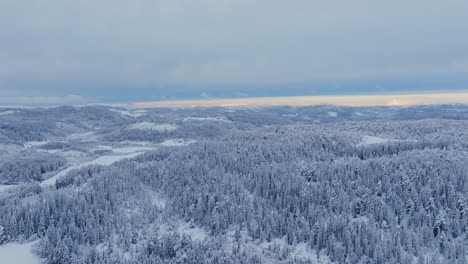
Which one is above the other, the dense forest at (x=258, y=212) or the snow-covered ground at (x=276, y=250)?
the dense forest at (x=258, y=212)

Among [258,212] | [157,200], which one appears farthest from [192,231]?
[157,200]

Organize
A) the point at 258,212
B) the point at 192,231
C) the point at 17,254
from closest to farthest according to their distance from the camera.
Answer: the point at 17,254, the point at 192,231, the point at 258,212

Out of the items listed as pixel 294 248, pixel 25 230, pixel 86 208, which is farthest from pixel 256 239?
pixel 25 230

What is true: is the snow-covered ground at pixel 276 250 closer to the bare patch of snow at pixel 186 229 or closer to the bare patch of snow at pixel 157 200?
the bare patch of snow at pixel 186 229

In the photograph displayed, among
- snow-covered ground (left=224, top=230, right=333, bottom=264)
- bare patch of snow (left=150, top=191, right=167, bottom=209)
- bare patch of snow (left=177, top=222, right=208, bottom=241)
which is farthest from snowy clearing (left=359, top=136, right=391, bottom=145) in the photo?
bare patch of snow (left=177, top=222, right=208, bottom=241)

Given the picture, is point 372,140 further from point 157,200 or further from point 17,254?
point 17,254

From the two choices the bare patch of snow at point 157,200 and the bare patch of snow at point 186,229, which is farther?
the bare patch of snow at point 157,200

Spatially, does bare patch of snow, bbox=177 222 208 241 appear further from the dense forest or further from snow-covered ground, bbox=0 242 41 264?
snow-covered ground, bbox=0 242 41 264

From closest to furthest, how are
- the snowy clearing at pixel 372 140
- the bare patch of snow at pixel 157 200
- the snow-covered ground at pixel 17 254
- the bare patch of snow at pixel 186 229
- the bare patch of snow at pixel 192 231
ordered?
the snow-covered ground at pixel 17 254, the bare patch of snow at pixel 192 231, the bare patch of snow at pixel 186 229, the bare patch of snow at pixel 157 200, the snowy clearing at pixel 372 140

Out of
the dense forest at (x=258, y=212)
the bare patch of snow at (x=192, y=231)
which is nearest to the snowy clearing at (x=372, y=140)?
the dense forest at (x=258, y=212)
